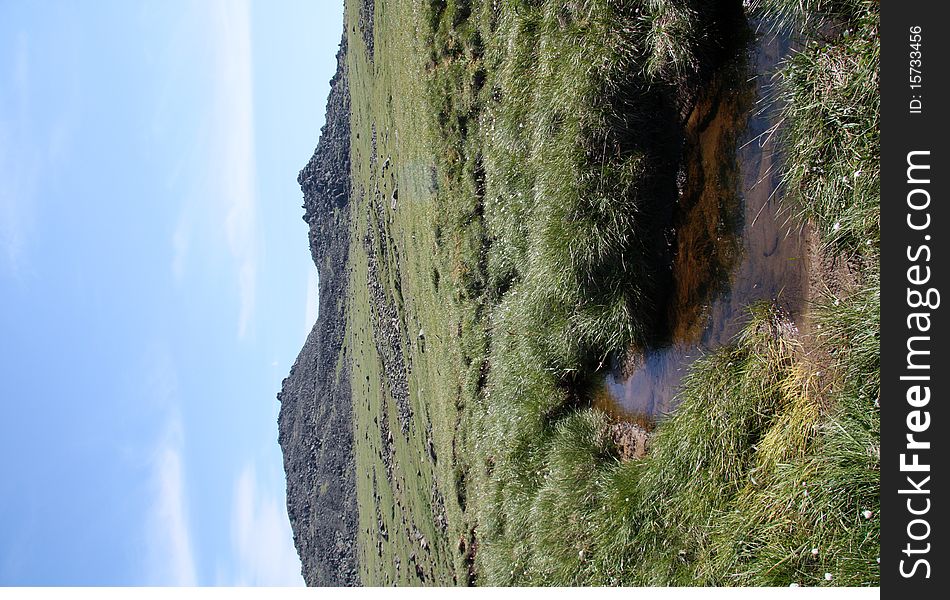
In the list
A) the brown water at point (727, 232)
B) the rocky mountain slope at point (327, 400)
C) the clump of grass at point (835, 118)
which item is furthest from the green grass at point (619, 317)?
the rocky mountain slope at point (327, 400)

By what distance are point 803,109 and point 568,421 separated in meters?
5.92

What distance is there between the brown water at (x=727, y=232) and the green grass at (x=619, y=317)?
28cm

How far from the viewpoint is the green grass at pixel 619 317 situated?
6.59 m

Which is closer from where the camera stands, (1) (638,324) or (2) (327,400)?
(1) (638,324)

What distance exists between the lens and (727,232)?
8523mm

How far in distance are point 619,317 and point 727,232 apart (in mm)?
1950

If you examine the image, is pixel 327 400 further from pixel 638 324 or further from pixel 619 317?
pixel 638 324

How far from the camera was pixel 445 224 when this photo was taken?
53.4 ft

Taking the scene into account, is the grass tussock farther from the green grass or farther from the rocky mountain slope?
the rocky mountain slope

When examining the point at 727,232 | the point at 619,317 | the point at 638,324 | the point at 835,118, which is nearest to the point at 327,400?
the point at 619,317

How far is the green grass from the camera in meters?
6.59

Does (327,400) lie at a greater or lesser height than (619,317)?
lesser

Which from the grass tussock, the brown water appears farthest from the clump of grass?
the brown water
